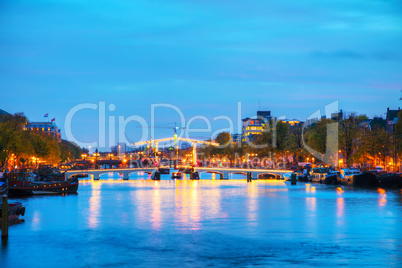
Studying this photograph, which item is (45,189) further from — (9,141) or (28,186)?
(9,141)

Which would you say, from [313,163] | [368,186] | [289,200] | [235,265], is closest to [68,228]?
[235,265]

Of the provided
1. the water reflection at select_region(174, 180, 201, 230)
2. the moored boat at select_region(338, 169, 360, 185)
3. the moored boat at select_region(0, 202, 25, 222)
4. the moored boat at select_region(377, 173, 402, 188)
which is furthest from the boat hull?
the moored boat at select_region(377, 173, 402, 188)

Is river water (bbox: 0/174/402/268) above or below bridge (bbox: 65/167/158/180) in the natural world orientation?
below

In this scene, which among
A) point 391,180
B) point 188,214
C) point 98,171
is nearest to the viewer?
point 188,214

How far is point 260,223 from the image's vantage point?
48500 mm

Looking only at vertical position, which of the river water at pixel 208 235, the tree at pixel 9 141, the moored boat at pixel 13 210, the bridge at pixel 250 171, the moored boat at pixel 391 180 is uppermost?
the tree at pixel 9 141

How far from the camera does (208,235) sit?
40.7 metres

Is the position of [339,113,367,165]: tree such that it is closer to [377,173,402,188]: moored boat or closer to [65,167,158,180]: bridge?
[377,173,402,188]: moored boat

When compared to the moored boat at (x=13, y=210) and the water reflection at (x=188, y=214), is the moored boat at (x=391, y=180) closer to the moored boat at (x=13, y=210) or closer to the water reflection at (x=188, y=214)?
the water reflection at (x=188, y=214)

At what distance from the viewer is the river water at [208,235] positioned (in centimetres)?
3123

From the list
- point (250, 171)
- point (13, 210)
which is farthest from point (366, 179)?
point (13, 210)

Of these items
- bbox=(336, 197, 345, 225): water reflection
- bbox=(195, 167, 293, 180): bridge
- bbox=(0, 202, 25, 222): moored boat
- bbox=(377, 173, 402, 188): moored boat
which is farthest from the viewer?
bbox=(195, 167, 293, 180): bridge

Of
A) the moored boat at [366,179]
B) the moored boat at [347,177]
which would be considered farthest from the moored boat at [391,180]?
the moored boat at [347,177]

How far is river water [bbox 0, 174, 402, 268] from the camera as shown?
102 feet
